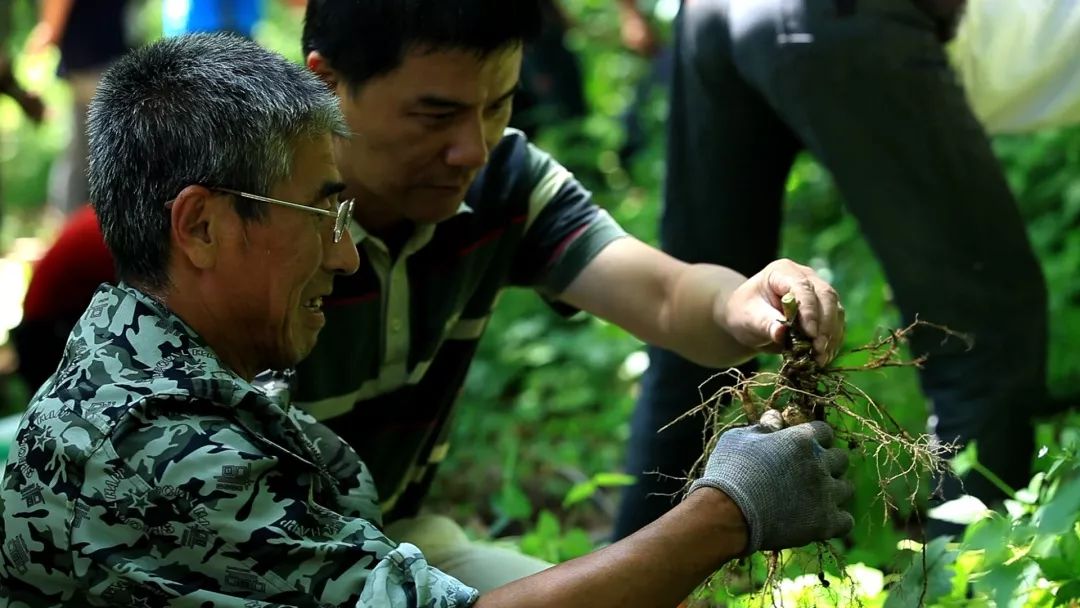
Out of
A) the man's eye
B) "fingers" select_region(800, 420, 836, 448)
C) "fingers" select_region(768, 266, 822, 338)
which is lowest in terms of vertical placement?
"fingers" select_region(800, 420, 836, 448)

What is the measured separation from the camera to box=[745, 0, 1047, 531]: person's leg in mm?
2707

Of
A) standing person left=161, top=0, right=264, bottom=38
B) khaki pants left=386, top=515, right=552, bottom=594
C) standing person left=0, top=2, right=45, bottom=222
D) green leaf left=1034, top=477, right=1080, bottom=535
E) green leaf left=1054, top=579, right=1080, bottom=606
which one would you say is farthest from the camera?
standing person left=161, top=0, right=264, bottom=38

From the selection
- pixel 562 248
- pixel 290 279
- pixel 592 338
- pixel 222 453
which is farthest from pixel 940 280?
pixel 592 338

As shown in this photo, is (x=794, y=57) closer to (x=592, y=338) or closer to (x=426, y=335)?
(x=426, y=335)

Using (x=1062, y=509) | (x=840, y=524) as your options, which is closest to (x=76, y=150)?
(x=840, y=524)

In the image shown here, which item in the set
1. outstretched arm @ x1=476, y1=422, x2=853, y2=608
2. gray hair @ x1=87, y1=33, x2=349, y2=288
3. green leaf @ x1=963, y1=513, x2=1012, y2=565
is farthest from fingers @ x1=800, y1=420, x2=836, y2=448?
gray hair @ x1=87, y1=33, x2=349, y2=288

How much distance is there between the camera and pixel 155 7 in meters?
14.0

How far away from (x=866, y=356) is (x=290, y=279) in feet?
5.85

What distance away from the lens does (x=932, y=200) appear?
9.04 feet

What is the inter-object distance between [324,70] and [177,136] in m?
0.66

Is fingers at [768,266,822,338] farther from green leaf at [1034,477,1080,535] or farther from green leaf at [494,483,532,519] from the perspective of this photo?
green leaf at [494,483,532,519]

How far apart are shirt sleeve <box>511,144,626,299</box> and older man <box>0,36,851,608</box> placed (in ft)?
2.54

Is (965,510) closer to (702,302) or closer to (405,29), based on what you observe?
(702,302)

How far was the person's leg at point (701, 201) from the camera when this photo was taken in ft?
10.1
